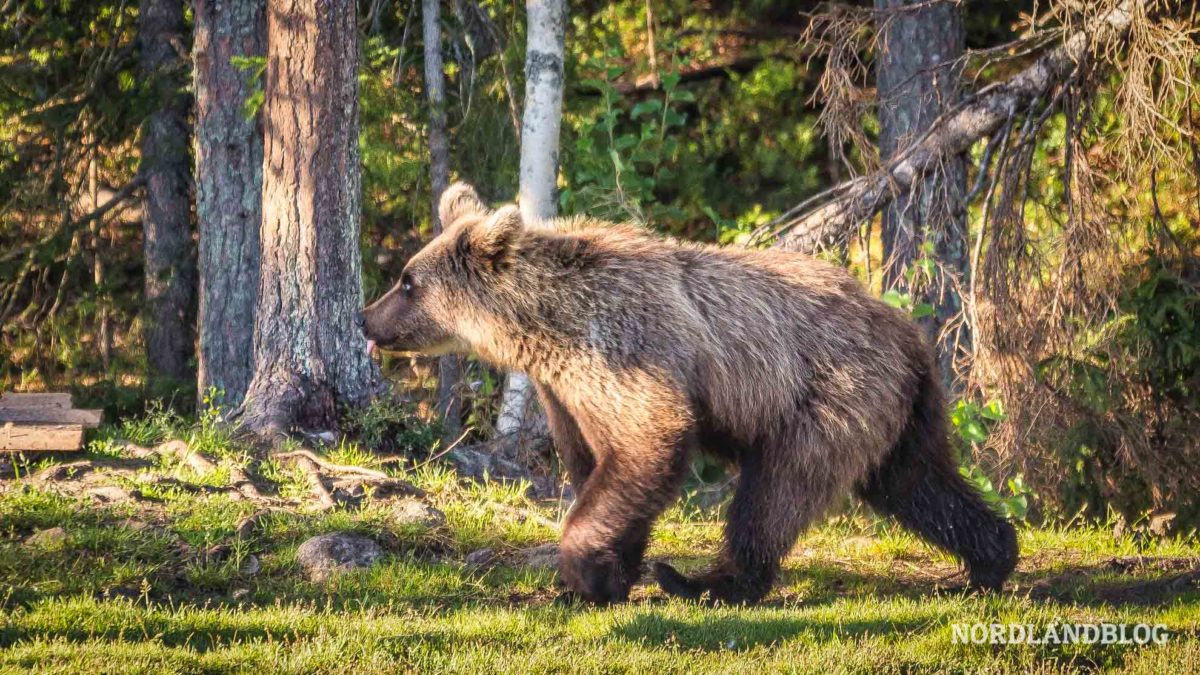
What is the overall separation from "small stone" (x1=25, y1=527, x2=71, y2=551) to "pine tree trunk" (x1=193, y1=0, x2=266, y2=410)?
15.1 ft


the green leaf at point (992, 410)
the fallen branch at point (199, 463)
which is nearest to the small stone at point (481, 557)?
the fallen branch at point (199, 463)

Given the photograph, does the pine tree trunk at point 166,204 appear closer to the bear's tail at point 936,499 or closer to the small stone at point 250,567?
the small stone at point 250,567

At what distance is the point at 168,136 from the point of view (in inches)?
566

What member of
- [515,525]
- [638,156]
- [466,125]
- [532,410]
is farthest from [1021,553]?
[466,125]

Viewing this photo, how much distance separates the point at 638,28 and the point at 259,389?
8.57 metres

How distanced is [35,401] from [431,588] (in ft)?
11.2

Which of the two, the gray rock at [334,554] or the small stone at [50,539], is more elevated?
the small stone at [50,539]

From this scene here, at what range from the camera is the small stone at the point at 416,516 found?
784cm

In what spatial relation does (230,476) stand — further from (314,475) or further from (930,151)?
(930,151)

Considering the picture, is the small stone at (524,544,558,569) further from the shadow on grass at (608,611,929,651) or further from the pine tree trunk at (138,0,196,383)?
the pine tree trunk at (138,0,196,383)

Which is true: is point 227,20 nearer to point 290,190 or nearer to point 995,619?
point 290,190

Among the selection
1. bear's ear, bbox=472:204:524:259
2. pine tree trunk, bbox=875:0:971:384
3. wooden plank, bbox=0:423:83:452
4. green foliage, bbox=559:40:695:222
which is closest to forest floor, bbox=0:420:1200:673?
wooden plank, bbox=0:423:83:452

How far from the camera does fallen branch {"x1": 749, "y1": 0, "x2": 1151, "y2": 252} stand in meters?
9.69

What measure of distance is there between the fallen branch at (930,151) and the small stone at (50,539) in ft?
17.6
